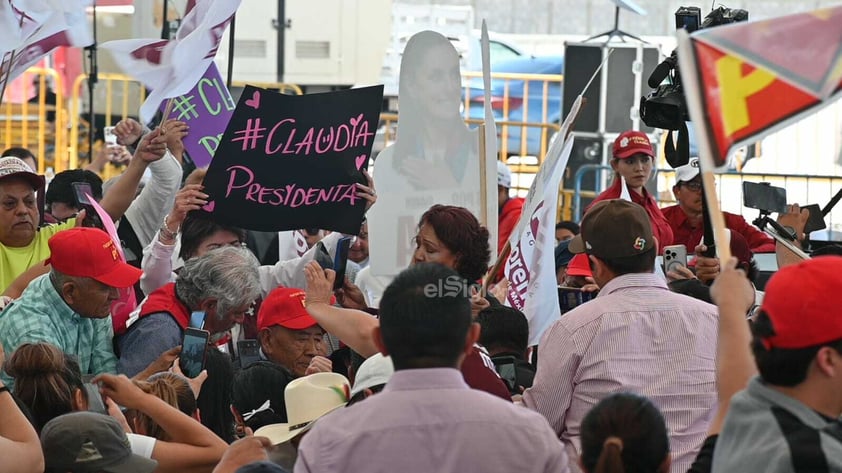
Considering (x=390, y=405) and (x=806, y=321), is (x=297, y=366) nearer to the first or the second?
(x=390, y=405)

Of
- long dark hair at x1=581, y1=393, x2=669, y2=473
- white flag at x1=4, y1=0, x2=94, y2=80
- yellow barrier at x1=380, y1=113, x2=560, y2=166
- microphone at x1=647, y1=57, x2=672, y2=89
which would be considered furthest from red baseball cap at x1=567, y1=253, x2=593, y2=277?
yellow barrier at x1=380, y1=113, x2=560, y2=166

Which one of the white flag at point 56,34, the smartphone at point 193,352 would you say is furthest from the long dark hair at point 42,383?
the white flag at point 56,34

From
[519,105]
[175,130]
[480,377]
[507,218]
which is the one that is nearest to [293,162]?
[175,130]

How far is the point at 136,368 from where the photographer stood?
531cm

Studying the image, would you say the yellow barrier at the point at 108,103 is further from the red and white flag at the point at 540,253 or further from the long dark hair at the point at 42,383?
the long dark hair at the point at 42,383

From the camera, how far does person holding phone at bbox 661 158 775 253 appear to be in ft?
25.1

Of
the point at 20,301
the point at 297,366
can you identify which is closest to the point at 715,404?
the point at 297,366

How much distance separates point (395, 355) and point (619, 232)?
1.24 metres

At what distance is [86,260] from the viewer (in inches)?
207

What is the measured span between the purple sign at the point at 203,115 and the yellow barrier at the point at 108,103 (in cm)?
582

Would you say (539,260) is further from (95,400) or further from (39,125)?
(39,125)

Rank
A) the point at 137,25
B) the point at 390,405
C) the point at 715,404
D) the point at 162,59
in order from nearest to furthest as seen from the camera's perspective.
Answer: the point at 390,405 < the point at 715,404 < the point at 162,59 < the point at 137,25

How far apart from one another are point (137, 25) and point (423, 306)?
12.4m

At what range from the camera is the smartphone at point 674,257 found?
607 cm
